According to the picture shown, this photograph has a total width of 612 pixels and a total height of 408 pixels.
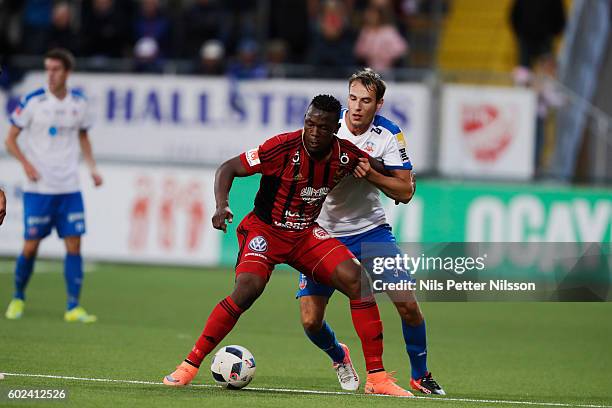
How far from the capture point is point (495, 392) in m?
9.42

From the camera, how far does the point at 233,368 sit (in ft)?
28.9

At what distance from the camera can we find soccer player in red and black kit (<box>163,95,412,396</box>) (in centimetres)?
864


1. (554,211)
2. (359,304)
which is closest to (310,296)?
(359,304)

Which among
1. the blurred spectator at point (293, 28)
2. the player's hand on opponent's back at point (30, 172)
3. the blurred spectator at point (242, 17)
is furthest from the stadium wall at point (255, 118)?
the player's hand on opponent's back at point (30, 172)

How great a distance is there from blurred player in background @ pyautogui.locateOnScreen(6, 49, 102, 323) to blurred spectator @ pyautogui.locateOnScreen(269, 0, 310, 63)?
25.7 ft

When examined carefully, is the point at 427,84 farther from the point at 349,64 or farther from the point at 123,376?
the point at 123,376

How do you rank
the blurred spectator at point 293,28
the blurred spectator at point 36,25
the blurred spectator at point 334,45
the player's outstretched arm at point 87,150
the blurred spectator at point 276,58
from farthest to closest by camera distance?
the blurred spectator at point 36,25 < the blurred spectator at point 293,28 < the blurred spectator at point 334,45 < the blurred spectator at point 276,58 < the player's outstretched arm at point 87,150

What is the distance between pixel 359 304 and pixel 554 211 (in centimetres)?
976

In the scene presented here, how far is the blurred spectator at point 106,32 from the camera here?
20766mm

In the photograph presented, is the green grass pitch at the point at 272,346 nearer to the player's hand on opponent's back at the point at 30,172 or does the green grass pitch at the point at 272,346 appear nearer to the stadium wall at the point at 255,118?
the player's hand on opponent's back at the point at 30,172

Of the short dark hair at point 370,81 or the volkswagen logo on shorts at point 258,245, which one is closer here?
the volkswagen logo on shorts at point 258,245

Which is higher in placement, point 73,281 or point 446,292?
point 446,292

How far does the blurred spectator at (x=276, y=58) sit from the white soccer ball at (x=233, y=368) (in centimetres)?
1091

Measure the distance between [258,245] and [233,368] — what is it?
87cm
